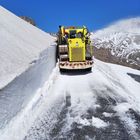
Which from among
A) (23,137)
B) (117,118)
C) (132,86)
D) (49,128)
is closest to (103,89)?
(132,86)

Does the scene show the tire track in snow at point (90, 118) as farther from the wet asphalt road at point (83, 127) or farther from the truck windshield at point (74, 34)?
the truck windshield at point (74, 34)

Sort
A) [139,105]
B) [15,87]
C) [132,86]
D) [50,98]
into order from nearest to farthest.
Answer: [15,87] < [139,105] < [50,98] < [132,86]

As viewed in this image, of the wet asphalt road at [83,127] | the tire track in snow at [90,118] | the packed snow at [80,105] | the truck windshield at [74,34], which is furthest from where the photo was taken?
the truck windshield at [74,34]

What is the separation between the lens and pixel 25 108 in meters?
13.5

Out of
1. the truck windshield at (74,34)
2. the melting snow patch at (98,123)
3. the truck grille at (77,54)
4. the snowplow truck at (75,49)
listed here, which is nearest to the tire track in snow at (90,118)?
the melting snow patch at (98,123)

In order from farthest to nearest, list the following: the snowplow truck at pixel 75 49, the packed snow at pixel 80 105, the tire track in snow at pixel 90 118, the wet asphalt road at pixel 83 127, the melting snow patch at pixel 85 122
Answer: the snowplow truck at pixel 75 49, the melting snow patch at pixel 85 122, the packed snow at pixel 80 105, the tire track in snow at pixel 90 118, the wet asphalt road at pixel 83 127

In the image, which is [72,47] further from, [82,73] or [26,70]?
[26,70]

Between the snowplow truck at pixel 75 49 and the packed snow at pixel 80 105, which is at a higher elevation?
the snowplow truck at pixel 75 49

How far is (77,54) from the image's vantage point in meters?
25.5

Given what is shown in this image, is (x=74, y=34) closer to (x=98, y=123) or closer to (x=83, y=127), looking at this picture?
(x=98, y=123)

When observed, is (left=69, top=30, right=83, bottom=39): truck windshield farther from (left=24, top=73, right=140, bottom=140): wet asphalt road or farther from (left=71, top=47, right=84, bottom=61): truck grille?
(left=24, top=73, right=140, bottom=140): wet asphalt road

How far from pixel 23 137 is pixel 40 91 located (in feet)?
19.2

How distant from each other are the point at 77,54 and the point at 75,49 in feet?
1.18

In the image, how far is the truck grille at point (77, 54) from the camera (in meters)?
25.4
